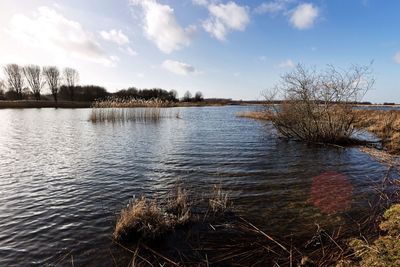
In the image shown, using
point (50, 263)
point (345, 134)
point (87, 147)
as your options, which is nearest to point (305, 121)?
point (345, 134)

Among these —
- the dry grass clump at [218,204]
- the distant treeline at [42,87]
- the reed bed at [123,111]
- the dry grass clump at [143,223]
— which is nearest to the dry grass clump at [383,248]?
the dry grass clump at [218,204]

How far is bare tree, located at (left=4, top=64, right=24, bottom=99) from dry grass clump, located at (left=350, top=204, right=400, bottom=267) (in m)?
102

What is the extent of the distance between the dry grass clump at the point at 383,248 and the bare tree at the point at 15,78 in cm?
10208

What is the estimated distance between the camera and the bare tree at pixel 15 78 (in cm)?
8871

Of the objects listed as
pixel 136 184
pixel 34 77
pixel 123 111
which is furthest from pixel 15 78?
pixel 136 184

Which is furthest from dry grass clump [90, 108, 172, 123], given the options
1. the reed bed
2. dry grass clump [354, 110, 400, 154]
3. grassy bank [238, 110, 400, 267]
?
grassy bank [238, 110, 400, 267]

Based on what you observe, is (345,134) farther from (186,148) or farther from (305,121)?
(186,148)

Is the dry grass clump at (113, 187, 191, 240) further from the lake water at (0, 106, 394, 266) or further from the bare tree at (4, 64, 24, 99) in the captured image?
the bare tree at (4, 64, 24, 99)

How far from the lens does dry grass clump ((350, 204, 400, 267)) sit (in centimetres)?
458

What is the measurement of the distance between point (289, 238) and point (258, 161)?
779 centimetres

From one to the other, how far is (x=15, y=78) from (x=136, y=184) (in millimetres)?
97749

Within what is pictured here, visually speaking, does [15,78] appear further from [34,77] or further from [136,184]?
[136,184]

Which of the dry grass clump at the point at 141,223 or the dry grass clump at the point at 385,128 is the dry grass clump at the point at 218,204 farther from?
the dry grass clump at the point at 385,128

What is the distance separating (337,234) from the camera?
6191 mm
